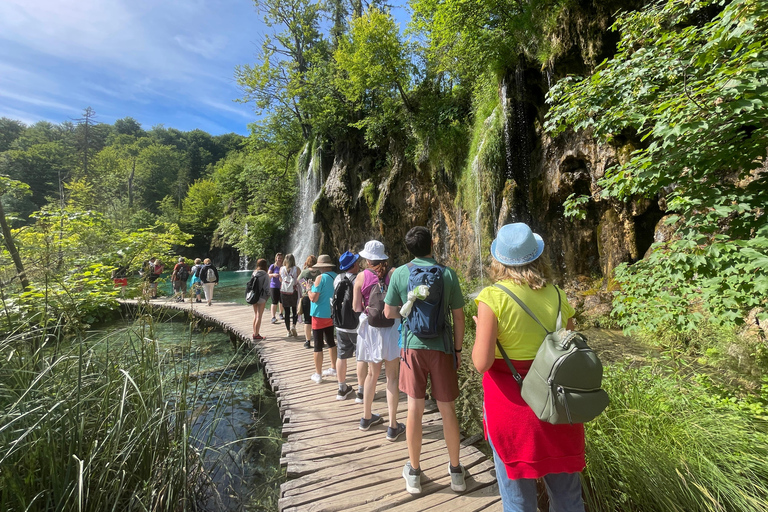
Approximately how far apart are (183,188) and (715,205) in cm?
6555

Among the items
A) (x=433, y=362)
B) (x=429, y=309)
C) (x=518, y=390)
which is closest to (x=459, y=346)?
(x=433, y=362)

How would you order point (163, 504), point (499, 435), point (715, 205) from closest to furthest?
point (499, 435) → point (163, 504) → point (715, 205)

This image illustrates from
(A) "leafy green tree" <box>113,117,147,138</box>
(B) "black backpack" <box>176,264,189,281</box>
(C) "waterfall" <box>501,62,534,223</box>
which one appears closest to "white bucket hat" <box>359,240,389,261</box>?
(C) "waterfall" <box>501,62,534,223</box>

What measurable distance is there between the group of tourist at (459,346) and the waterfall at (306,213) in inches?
766

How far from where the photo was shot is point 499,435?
1755 mm

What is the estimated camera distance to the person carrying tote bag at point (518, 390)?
1.66 metres

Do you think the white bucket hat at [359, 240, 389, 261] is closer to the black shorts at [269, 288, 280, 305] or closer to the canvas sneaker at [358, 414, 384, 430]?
the canvas sneaker at [358, 414, 384, 430]

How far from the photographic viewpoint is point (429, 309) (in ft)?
8.08

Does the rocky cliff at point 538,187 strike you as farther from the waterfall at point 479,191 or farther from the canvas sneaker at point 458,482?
the canvas sneaker at point 458,482

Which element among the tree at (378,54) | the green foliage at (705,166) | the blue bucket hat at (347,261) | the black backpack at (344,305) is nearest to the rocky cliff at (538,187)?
the tree at (378,54)

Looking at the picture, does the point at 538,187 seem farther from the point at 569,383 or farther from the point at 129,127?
the point at 129,127

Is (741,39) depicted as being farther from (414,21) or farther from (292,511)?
(414,21)

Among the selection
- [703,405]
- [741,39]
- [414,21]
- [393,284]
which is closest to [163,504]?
[393,284]

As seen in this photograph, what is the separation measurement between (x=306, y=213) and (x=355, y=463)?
898 inches
